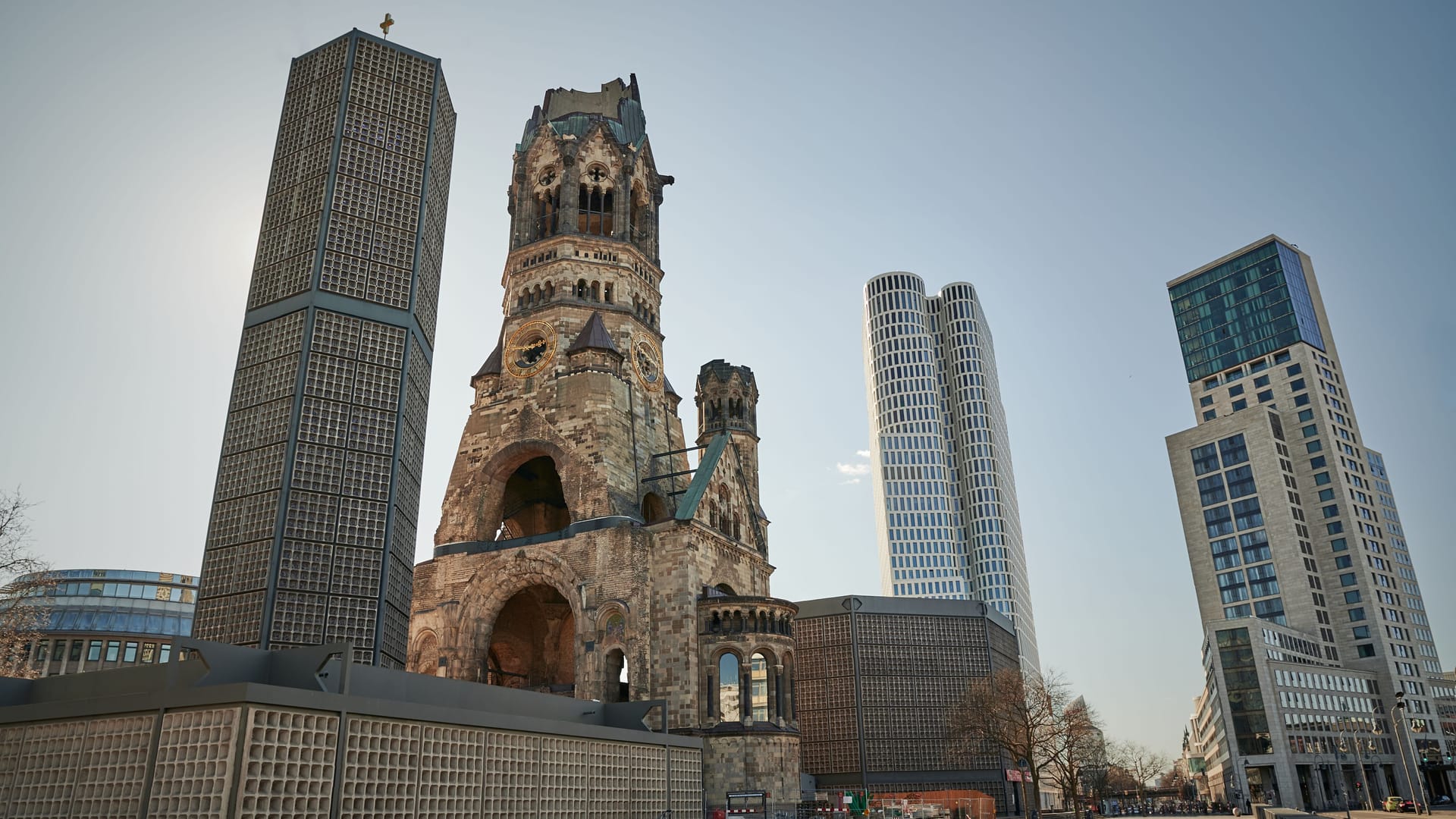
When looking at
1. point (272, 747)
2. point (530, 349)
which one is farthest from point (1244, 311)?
point (272, 747)

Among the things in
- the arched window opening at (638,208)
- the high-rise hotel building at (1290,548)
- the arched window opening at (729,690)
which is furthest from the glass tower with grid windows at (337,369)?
the high-rise hotel building at (1290,548)

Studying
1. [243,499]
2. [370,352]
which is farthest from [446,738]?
[370,352]

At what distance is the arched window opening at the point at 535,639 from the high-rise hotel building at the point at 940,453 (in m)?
97.5

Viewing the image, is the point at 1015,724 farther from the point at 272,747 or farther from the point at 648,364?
the point at 272,747

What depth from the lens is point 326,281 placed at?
34344mm

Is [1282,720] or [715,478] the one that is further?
[1282,720]

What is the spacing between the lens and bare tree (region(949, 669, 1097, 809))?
5166 centimetres

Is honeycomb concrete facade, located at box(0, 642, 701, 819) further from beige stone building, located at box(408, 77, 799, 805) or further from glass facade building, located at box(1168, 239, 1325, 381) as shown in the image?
glass facade building, located at box(1168, 239, 1325, 381)

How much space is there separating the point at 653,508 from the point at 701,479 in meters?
3.95

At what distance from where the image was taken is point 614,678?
141ft

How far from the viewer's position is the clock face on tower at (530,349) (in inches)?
2002

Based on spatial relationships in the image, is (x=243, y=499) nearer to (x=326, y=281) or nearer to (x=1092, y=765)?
(x=326, y=281)

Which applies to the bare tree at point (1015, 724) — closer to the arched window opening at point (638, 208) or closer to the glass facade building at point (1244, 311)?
the arched window opening at point (638, 208)

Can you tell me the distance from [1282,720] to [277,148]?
97.2 metres
